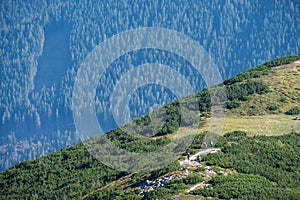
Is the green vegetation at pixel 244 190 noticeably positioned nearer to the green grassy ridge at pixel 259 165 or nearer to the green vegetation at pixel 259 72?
the green grassy ridge at pixel 259 165

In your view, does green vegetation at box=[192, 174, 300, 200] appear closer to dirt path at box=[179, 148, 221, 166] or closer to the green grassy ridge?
the green grassy ridge

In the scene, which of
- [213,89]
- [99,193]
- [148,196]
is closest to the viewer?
[148,196]

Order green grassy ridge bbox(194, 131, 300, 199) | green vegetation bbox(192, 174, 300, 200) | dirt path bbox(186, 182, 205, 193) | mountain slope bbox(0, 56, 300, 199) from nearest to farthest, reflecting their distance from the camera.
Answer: green vegetation bbox(192, 174, 300, 200) → green grassy ridge bbox(194, 131, 300, 199) → dirt path bbox(186, 182, 205, 193) → mountain slope bbox(0, 56, 300, 199)

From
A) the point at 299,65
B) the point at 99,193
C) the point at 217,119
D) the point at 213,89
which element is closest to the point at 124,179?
the point at 99,193

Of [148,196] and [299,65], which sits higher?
[299,65]

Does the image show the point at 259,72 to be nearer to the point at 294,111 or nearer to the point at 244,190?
the point at 294,111

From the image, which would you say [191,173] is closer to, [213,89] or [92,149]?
[92,149]

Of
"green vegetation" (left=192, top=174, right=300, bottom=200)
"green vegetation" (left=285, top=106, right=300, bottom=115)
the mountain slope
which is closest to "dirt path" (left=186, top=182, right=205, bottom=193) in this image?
the mountain slope

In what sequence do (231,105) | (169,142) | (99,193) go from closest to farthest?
(99,193) → (169,142) → (231,105)

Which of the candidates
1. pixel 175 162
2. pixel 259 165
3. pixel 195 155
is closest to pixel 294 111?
pixel 259 165
